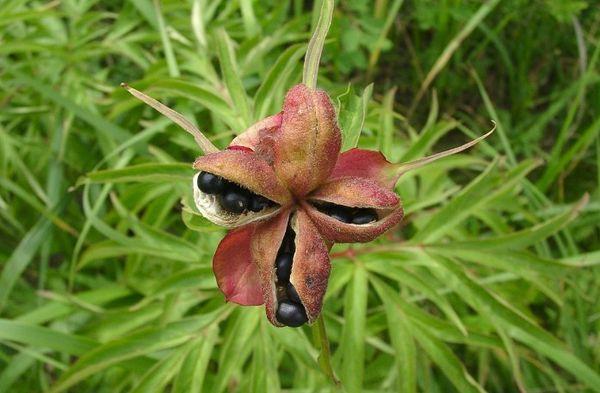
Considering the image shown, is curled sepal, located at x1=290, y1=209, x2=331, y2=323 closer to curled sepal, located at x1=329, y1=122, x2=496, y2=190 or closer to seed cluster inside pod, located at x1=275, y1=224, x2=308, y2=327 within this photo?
seed cluster inside pod, located at x1=275, y1=224, x2=308, y2=327

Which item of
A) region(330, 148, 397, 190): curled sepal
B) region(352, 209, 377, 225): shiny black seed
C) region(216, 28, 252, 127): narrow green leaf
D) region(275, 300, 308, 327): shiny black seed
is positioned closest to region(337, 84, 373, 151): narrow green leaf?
region(330, 148, 397, 190): curled sepal

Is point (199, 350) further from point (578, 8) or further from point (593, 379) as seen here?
point (578, 8)

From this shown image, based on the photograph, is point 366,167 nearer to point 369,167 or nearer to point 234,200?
point 369,167

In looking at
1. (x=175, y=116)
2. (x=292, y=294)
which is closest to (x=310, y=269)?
(x=292, y=294)

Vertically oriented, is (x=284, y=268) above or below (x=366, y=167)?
below

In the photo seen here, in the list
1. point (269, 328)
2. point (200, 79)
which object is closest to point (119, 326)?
point (269, 328)
